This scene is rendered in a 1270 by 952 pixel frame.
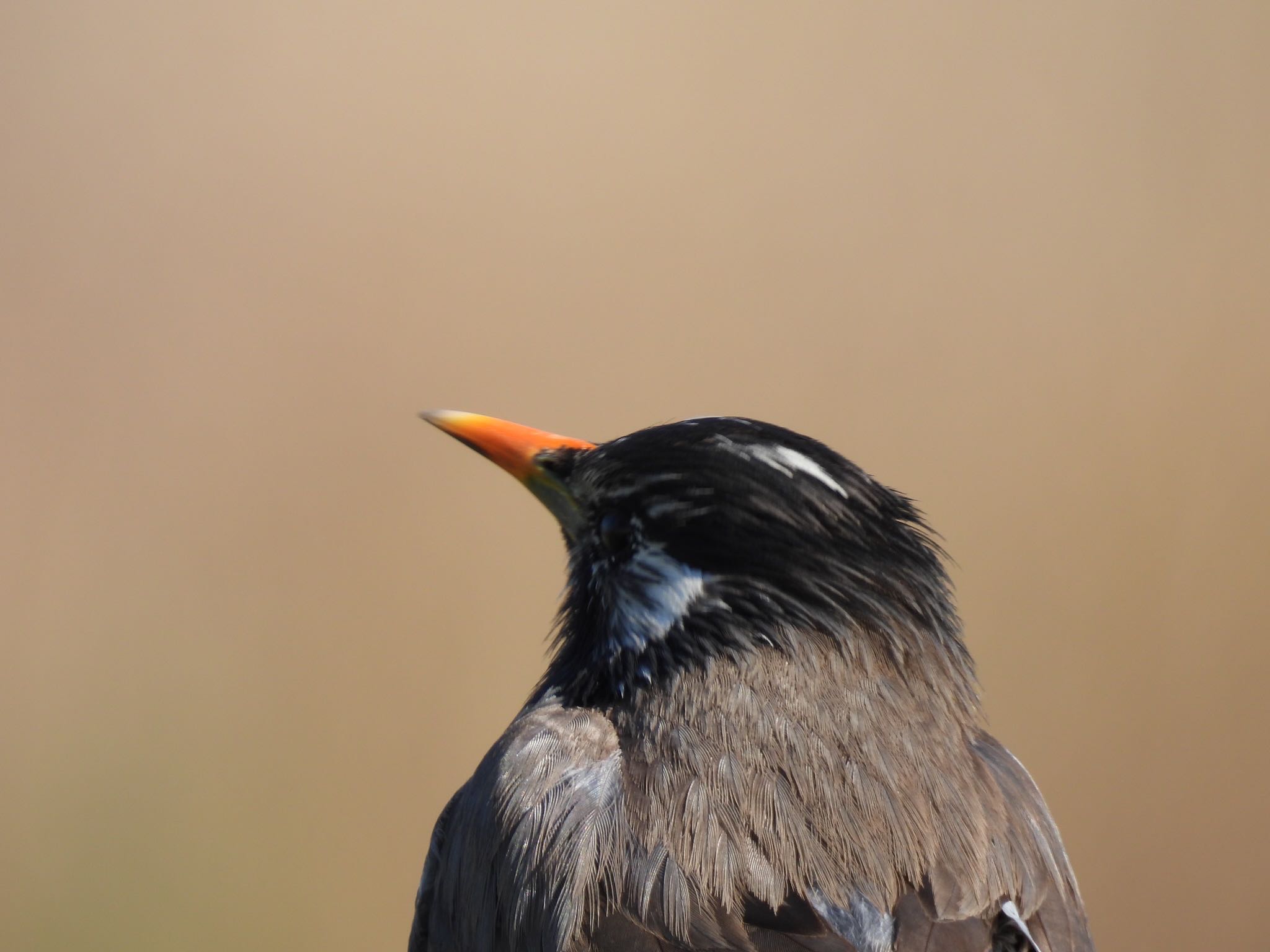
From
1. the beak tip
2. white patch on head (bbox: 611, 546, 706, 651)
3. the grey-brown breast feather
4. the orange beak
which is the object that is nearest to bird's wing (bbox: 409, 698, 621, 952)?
the grey-brown breast feather

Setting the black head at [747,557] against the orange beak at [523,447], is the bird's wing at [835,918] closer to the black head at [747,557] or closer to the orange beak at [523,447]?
the black head at [747,557]

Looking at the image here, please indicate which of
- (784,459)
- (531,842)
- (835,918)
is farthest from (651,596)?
(835,918)

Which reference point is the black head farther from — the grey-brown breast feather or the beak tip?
the beak tip

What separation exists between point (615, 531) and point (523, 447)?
0.24 meters

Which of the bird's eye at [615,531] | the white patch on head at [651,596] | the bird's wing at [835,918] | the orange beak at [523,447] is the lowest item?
the bird's wing at [835,918]

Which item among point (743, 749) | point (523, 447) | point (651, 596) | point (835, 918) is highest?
point (523, 447)

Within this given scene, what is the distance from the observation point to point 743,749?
58.3 inches

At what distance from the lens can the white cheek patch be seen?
1.65 metres

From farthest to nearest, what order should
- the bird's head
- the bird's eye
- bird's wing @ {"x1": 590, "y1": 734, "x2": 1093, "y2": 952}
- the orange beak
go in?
the orange beak, the bird's eye, the bird's head, bird's wing @ {"x1": 590, "y1": 734, "x2": 1093, "y2": 952}

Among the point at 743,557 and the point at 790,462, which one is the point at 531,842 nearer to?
the point at 743,557

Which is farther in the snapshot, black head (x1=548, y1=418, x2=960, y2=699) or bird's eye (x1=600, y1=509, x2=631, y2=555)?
bird's eye (x1=600, y1=509, x2=631, y2=555)

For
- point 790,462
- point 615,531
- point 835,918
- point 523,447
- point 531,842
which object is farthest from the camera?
point 523,447

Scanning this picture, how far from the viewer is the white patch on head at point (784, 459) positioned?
165cm

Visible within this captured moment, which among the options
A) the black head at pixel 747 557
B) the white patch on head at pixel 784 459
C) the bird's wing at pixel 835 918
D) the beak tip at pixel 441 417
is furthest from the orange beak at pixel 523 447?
the bird's wing at pixel 835 918
